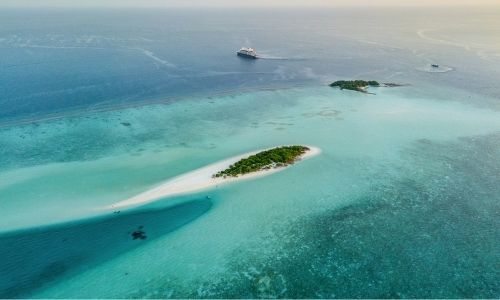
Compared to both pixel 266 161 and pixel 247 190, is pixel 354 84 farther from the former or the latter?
pixel 247 190

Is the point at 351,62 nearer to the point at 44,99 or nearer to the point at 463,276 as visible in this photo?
the point at 44,99

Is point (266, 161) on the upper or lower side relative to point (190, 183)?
upper

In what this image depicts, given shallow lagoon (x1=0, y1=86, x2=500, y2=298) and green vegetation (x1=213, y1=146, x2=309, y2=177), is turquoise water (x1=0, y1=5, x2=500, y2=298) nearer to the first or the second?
shallow lagoon (x1=0, y1=86, x2=500, y2=298)

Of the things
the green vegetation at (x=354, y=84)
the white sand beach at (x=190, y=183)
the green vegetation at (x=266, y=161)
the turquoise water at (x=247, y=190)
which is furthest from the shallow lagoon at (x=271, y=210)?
the green vegetation at (x=354, y=84)

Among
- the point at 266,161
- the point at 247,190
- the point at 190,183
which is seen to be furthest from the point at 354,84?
the point at 190,183

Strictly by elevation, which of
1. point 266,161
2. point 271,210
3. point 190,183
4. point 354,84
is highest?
point 354,84

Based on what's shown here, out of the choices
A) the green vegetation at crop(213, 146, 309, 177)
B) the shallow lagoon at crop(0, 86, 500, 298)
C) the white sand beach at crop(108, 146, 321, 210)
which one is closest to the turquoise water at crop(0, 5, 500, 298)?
the shallow lagoon at crop(0, 86, 500, 298)

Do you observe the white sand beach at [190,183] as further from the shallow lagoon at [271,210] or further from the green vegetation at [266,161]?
the shallow lagoon at [271,210]
